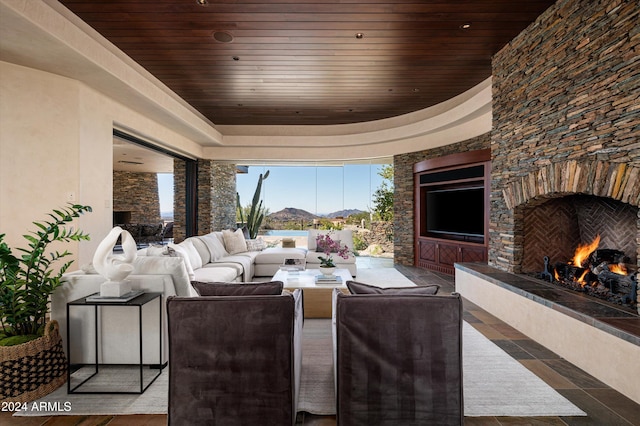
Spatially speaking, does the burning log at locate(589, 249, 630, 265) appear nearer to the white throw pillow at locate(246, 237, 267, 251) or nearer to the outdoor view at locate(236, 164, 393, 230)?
the white throw pillow at locate(246, 237, 267, 251)

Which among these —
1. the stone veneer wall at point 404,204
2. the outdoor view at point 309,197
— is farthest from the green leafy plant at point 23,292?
the outdoor view at point 309,197

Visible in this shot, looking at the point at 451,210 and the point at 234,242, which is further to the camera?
the point at 451,210

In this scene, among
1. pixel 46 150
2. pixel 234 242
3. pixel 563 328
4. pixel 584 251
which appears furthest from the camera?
pixel 234 242

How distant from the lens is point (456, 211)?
20.9ft

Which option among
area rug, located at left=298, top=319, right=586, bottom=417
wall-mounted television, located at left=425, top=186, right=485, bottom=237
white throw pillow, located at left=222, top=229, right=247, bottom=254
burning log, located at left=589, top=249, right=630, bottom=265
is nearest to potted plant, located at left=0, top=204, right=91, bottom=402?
area rug, located at left=298, top=319, right=586, bottom=417

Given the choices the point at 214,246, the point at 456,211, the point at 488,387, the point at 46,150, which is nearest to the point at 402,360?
the point at 488,387

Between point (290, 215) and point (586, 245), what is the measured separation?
7979 mm

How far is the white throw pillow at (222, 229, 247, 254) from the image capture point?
5988 millimetres

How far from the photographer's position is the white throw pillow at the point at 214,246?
5207 mm

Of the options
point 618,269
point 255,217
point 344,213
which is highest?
point 344,213

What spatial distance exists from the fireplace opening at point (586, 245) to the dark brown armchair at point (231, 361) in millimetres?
2923

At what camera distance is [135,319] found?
2.55m

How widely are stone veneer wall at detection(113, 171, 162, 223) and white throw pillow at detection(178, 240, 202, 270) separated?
9227mm

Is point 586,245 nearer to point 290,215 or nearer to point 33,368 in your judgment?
point 33,368
